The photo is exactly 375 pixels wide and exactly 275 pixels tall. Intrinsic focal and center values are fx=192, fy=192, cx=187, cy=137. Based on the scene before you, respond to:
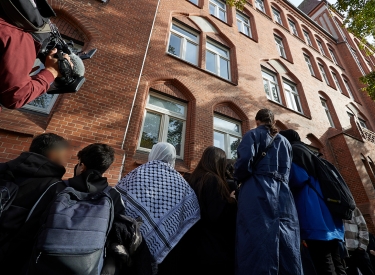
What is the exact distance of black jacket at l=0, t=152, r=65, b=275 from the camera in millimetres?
1186

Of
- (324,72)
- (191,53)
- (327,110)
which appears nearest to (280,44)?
(324,72)

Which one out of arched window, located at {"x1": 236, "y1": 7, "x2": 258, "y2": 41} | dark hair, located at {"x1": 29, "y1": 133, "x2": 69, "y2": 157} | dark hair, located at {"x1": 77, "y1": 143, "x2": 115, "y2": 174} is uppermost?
arched window, located at {"x1": 236, "y1": 7, "x2": 258, "y2": 41}

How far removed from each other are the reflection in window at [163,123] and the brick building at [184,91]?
0.03 meters

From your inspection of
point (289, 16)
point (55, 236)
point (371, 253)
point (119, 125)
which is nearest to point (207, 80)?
point (119, 125)

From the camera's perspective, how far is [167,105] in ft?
19.2

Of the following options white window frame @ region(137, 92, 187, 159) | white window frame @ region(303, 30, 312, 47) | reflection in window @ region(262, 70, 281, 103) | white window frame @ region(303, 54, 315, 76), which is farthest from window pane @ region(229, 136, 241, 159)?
white window frame @ region(303, 30, 312, 47)

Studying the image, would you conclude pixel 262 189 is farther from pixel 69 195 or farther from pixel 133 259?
pixel 69 195

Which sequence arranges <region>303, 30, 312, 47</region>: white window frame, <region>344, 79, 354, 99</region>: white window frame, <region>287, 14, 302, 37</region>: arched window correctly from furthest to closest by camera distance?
<region>303, 30, 312, 47</region>: white window frame < <region>287, 14, 302, 37</region>: arched window < <region>344, 79, 354, 99</region>: white window frame

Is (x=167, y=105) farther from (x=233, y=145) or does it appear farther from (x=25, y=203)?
(x=25, y=203)

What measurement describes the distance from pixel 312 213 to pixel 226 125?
5.00 metres

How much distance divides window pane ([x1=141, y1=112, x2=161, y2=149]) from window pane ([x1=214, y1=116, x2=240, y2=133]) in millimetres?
2106

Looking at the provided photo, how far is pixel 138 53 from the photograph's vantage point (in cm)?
529

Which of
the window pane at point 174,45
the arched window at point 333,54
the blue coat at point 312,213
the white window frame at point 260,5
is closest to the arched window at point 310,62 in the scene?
the white window frame at point 260,5

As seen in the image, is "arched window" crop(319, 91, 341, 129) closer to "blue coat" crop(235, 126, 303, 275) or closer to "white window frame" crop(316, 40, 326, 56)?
"white window frame" crop(316, 40, 326, 56)
